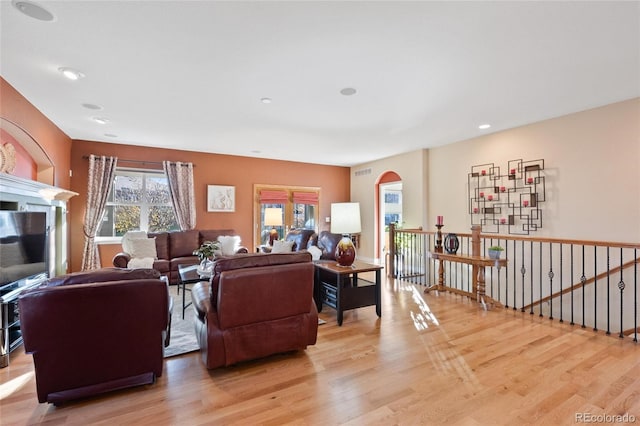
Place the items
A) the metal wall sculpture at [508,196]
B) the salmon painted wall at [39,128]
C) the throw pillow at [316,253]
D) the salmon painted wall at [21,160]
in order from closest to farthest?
the salmon painted wall at [39,128] < the salmon painted wall at [21,160] < the metal wall sculpture at [508,196] < the throw pillow at [316,253]

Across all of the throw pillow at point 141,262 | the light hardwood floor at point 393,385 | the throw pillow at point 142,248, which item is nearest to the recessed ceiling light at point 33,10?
the light hardwood floor at point 393,385

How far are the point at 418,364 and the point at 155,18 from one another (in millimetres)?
3372

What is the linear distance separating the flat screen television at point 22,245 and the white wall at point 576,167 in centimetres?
626

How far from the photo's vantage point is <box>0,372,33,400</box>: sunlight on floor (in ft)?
7.16

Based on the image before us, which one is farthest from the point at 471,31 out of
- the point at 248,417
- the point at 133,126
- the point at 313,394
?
the point at 133,126

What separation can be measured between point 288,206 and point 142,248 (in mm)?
3466

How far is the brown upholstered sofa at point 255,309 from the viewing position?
2.35 meters

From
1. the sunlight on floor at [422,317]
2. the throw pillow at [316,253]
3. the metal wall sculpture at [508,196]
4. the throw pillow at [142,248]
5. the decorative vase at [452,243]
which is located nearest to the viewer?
the sunlight on floor at [422,317]

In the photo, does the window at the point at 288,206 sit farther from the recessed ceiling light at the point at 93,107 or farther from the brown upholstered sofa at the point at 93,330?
the brown upholstered sofa at the point at 93,330

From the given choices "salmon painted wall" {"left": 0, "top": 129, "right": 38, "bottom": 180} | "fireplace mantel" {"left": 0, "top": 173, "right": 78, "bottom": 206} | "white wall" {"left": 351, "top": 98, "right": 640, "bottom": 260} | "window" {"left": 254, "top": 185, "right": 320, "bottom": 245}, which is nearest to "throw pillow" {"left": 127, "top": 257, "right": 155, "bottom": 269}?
"fireplace mantel" {"left": 0, "top": 173, "right": 78, "bottom": 206}

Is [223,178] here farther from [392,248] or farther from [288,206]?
[392,248]

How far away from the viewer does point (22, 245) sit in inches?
123

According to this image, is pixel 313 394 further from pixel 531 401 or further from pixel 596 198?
pixel 596 198

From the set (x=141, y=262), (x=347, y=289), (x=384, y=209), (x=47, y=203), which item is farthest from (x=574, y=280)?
(x=47, y=203)
